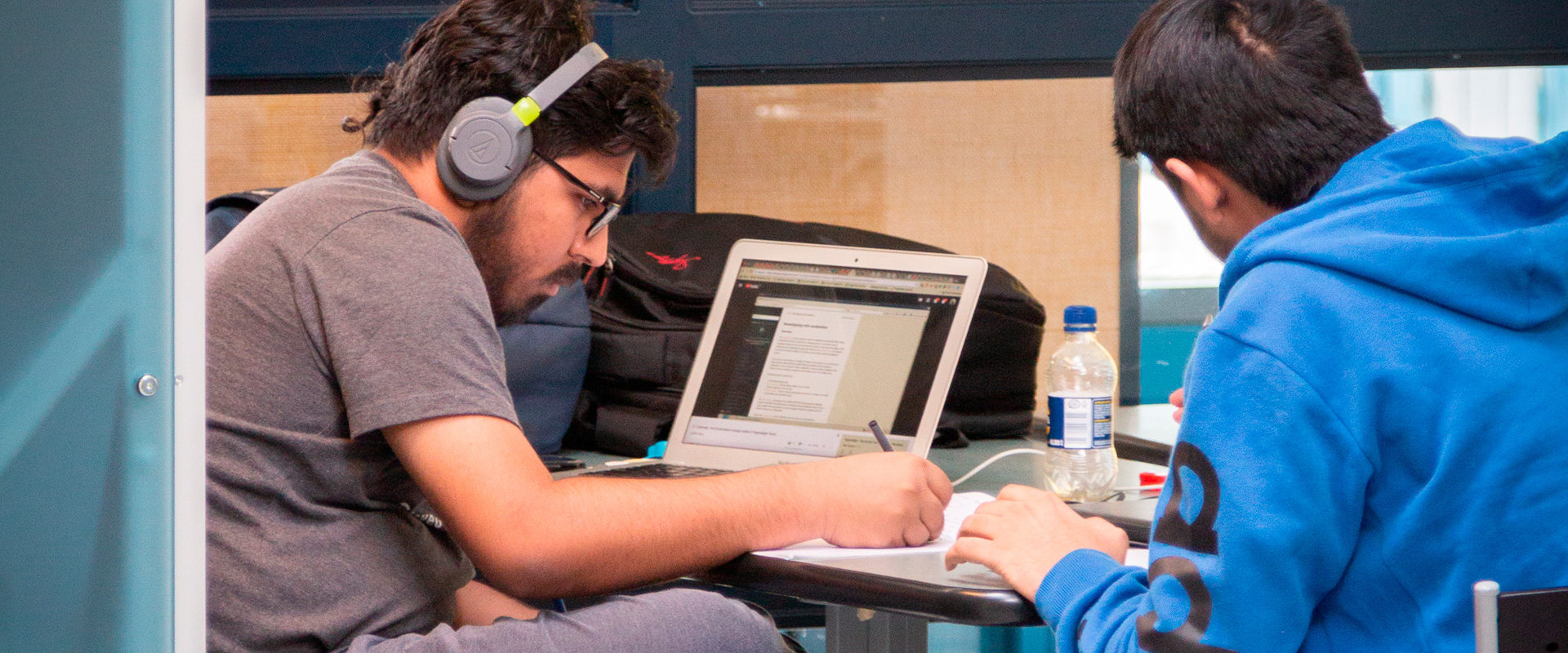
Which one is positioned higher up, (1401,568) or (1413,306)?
(1413,306)

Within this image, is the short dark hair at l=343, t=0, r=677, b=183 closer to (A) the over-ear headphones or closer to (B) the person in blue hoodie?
(A) the over-ear headphones

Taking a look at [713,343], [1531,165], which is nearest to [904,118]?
[713,343]

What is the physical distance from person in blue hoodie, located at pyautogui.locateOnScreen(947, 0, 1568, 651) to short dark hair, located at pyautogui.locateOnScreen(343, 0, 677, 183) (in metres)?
0.76

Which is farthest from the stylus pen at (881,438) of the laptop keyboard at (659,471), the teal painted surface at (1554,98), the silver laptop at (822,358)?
the teal painted surface at (1554,98)

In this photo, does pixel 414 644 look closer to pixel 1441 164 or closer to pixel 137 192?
pixel 137 192

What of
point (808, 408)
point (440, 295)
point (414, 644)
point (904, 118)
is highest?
point (904, 118)

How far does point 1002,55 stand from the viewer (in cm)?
244

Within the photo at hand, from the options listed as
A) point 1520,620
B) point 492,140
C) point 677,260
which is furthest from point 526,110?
point 1520,620

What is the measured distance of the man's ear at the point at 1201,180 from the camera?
941mm

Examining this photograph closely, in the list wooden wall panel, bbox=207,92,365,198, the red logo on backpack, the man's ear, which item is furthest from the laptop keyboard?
wooden wall panel, bbox=207,92,365,198

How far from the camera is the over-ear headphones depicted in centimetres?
126

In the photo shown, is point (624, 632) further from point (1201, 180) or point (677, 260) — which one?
point (677, 260)

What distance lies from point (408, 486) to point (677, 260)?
3.33 ft

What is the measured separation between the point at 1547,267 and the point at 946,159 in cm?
182
